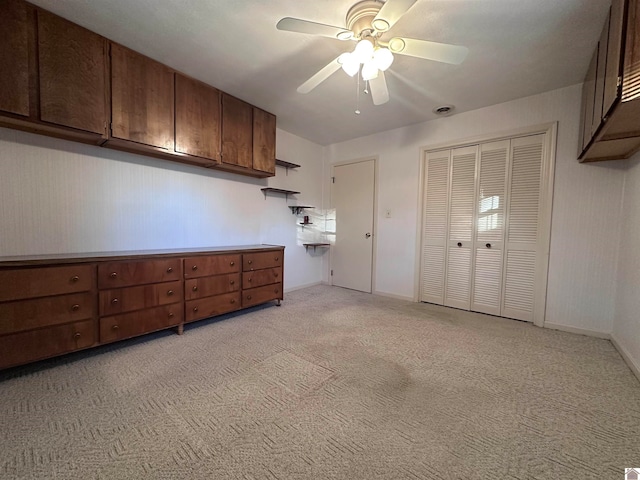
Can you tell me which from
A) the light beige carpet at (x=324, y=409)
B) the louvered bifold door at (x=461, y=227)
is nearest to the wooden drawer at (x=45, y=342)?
the light beige carpet at (x=324, y=409)

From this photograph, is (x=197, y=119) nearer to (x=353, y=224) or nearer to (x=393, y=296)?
(x=353, y=224)

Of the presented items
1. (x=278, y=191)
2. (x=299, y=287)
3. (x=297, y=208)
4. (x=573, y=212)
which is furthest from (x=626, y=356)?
(x=278, y=191)

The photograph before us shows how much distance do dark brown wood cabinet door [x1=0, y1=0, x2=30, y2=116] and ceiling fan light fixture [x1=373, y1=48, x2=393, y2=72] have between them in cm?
236

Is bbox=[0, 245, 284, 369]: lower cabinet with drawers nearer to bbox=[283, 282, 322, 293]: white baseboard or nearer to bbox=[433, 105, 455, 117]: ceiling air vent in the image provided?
bbox=[283, 282, 322, 293]: white baseboard

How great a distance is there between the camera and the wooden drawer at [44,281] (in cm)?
166

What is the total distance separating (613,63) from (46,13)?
373 cm

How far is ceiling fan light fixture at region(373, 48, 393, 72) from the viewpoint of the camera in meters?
1.63

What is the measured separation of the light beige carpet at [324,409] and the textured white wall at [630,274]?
189mm

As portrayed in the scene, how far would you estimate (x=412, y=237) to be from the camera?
12.3ft

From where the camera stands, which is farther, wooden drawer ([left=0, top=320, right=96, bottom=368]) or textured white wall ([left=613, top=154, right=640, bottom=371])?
textured white wall ([left=613, top=154, right=640, bottom=371])

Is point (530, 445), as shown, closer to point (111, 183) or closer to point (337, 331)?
point (337, 331)

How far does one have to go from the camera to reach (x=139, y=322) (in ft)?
7.25

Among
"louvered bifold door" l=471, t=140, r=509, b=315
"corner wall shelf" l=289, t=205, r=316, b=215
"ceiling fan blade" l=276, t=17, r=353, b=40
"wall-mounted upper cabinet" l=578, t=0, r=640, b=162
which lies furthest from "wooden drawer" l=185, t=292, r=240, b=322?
"wall-mounted upper cabinet" l=578, t=0, r=640, b=162

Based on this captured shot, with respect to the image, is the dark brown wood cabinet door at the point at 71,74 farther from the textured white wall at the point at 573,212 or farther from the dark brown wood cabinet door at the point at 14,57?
the textured white wall at the point at 573,212
